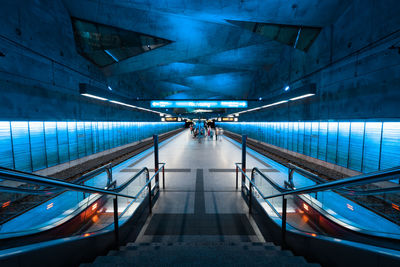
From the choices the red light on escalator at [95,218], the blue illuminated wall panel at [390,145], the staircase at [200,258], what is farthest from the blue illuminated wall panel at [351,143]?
the red light on escalator at [95,218]

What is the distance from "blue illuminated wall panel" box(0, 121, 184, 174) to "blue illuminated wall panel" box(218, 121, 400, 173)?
10.9 m

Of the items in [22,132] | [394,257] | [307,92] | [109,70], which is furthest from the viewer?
[109,70]

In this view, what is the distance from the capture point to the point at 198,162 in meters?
7.26

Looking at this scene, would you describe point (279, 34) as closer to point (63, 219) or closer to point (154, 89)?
point (63, 219)

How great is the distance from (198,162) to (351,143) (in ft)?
19.2

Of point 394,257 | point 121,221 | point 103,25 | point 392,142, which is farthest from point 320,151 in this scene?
point 103,25

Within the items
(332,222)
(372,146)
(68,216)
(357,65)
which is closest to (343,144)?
(372,146)

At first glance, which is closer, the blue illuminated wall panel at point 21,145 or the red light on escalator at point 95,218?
the red light on escalator at point 95,218

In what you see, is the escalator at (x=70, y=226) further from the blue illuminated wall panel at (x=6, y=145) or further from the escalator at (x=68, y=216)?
the blue illuminated wall panel at (x=6, y=145)

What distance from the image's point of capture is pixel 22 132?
479cm

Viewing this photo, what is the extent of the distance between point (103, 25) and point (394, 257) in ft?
32.5

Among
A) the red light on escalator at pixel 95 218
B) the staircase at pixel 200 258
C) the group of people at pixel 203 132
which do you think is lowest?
the red light on escalator at pixel 95 218

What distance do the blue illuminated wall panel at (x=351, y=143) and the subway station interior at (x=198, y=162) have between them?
0.14ft

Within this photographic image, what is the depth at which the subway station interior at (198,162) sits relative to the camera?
68.1 inches
